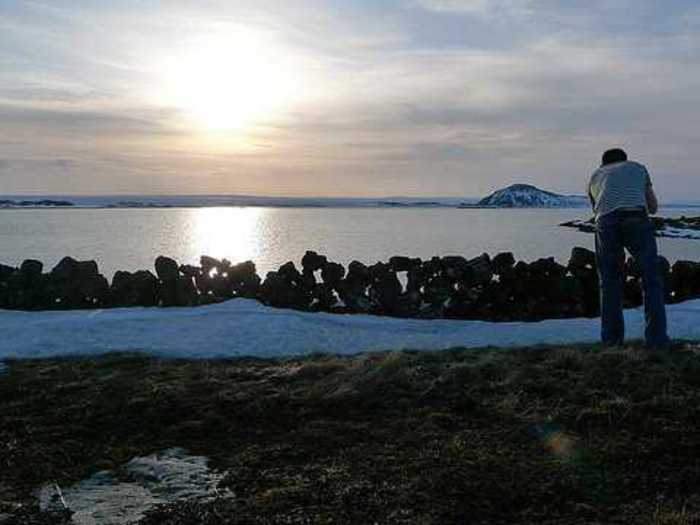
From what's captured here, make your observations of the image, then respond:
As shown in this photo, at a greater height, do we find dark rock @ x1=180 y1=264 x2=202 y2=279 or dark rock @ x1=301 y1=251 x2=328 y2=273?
dark rock @ x1=301 y1=251 x2=328 y2=273

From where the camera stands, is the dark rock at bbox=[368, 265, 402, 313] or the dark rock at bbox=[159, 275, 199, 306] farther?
the dark rock at bbox=[368, 265, 402, 313]

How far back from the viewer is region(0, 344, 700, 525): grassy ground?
452cm

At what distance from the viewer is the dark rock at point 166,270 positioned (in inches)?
535

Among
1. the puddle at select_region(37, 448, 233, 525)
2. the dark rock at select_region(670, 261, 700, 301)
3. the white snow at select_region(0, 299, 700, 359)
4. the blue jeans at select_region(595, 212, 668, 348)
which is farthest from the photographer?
the dark rock at select_region(670, 261, 700, 301)

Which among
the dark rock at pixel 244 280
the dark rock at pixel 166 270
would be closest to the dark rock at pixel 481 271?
the dark rock at pixel 244 280

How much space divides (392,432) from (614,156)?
539cm

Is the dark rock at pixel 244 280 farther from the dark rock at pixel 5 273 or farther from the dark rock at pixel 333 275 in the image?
the dark rock at pixel 5 273

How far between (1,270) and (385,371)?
907cm

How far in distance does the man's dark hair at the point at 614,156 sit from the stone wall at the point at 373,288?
13.5ft

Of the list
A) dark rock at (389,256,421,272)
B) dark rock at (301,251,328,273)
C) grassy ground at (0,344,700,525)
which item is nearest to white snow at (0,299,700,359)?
grassy ground at (0,344,700,525)

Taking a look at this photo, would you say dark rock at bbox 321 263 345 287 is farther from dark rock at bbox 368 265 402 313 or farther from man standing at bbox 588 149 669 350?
man standing at bbox 588 149 669 350

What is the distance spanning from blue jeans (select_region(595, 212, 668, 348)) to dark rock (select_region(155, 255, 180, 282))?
7.43m

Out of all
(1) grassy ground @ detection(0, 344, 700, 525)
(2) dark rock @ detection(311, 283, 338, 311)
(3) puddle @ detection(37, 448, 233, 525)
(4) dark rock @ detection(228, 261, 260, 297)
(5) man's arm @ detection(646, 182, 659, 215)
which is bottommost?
(3) puddle @ detection(37, 448, 233, 525)

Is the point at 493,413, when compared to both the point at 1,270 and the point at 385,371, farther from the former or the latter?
the point at 1,270
